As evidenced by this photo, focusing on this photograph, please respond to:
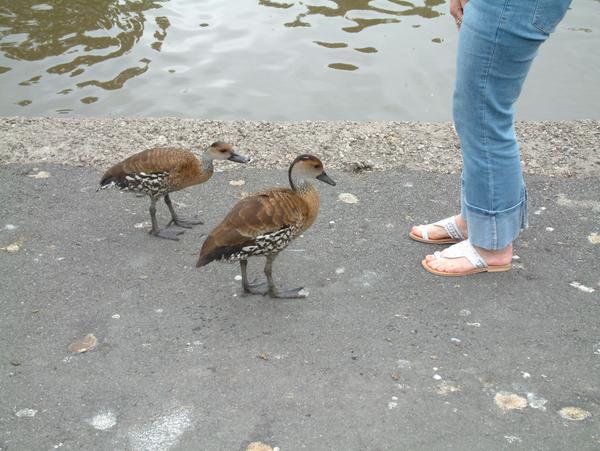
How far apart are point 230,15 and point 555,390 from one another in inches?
311

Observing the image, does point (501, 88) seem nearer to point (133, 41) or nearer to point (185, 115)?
point (185, 115)

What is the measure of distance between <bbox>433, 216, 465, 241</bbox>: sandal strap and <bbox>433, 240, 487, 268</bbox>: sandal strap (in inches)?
8.1

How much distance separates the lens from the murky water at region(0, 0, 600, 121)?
802 cm

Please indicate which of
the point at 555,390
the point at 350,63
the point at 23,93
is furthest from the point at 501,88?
the point at 23,93

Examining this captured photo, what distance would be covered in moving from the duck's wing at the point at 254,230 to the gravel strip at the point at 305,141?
4.81 ft

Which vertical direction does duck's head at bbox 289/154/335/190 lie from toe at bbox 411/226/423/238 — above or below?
above

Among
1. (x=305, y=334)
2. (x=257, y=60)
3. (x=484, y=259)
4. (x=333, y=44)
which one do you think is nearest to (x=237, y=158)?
(x=305, y=334)

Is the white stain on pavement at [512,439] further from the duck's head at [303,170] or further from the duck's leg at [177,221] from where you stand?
the duck's leg at [177,221]

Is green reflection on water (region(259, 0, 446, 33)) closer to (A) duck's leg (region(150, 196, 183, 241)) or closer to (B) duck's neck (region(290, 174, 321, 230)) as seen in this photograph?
(A) duck's leg (region(150, 196, 183, 241))

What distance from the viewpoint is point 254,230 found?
13.0 feet

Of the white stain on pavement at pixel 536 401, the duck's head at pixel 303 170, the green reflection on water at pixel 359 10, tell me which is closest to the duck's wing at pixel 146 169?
the duck's head at pixel 303 170

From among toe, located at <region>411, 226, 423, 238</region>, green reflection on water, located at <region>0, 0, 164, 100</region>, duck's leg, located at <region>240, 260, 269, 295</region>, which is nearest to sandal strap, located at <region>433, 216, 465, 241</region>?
toe, located at <region>411, 226, 423, 238</region>

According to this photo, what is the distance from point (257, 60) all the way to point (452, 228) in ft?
17.0

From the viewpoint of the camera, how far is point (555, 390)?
3.36 meters
